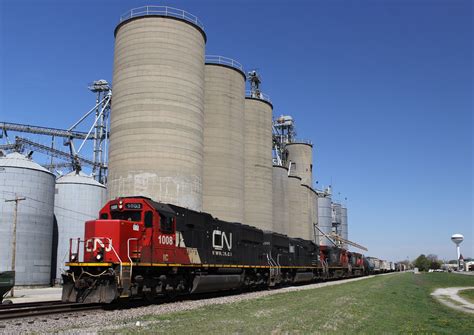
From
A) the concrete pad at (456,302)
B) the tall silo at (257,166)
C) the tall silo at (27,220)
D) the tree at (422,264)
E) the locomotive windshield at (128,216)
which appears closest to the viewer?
the locomotive windshield at (128,216)

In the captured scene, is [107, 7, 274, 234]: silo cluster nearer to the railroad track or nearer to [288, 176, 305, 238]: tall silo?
the railroad track

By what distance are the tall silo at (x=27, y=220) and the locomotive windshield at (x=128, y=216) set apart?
64.2 feet

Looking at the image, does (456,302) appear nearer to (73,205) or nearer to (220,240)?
(220,240)

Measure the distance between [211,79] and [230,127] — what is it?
4.83m

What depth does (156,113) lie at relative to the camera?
3334 cm

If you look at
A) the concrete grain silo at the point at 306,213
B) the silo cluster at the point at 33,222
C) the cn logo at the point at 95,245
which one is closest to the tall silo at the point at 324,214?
the concrete grain silo at the point at 306,213

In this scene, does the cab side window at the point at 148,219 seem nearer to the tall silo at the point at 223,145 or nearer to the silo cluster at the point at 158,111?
the silo cluster at the point at 158,111

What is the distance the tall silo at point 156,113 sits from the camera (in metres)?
32.9

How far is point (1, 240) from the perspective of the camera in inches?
1409

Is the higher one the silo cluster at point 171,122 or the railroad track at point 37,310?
the silo cluster at point 171,122

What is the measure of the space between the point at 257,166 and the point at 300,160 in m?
31.8

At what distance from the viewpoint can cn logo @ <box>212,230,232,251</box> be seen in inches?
966

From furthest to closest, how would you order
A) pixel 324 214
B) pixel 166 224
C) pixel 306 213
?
pixel 324 214 < pixel 306 213 < pixel 166 224

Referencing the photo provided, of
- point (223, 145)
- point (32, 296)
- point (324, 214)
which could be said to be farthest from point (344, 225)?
point (32, 296)
